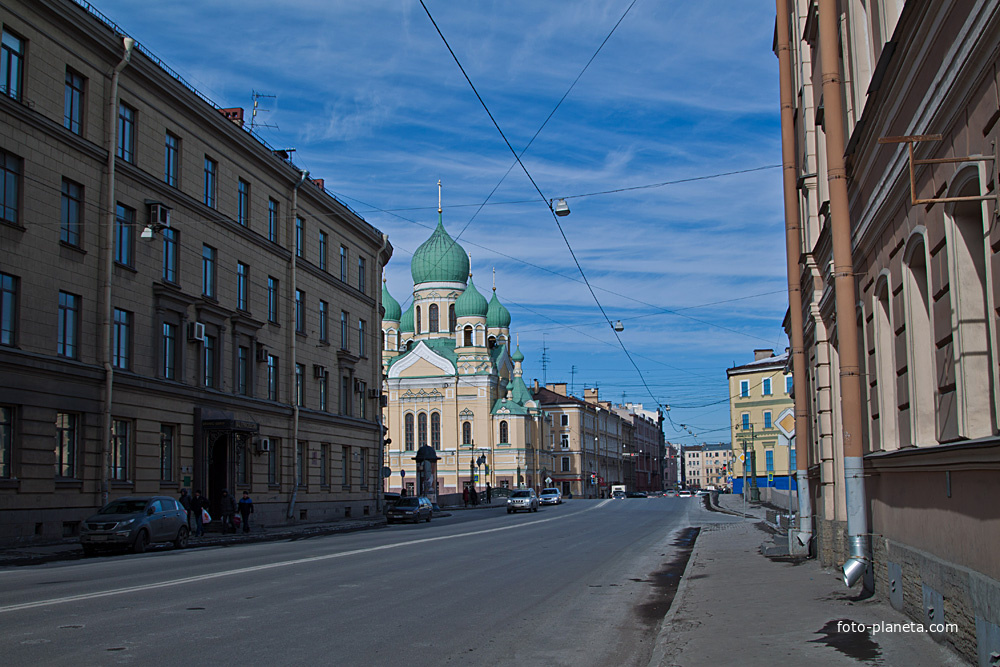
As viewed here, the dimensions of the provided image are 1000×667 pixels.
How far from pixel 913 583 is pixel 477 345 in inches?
3417

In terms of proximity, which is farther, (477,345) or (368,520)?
(477,345)

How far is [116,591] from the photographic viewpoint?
42.1 ft

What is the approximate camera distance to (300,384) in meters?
40.5

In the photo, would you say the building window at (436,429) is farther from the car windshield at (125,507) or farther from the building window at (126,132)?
the car windshield at (125,507)

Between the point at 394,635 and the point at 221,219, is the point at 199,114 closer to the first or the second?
the point at 221,219

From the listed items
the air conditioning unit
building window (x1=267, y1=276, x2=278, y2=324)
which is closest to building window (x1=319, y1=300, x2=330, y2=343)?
building window (x1=267, y1=276, x2=278, y2=324)

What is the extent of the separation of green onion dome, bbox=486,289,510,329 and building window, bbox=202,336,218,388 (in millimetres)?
71425

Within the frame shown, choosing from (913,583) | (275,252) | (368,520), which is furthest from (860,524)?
(368,520)

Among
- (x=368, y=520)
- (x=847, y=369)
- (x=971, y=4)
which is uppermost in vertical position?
(x=971, y=4)

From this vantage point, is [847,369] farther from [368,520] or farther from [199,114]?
[368,520]

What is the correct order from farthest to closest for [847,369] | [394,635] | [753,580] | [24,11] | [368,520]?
[368,520] → [24,11] → [753,580] → [847,369] → [394,635]

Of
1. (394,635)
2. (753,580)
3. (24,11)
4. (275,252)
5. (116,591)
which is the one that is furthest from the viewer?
(275,252)

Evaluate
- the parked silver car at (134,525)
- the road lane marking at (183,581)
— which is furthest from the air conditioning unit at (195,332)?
the road lane marking at (183,581)

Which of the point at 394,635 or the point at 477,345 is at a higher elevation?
the point at 477,345
